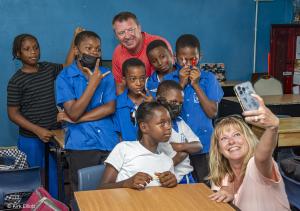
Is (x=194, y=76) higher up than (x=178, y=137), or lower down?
higher up

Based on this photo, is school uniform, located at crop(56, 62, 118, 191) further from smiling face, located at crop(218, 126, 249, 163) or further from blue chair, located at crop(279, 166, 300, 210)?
blue chair, located at crop(279, 166, 300, 210)

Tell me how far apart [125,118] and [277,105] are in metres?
3.04

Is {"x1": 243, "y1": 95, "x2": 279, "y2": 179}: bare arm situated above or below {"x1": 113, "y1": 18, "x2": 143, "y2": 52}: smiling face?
below

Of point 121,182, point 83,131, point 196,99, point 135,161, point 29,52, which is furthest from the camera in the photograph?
point 29,52

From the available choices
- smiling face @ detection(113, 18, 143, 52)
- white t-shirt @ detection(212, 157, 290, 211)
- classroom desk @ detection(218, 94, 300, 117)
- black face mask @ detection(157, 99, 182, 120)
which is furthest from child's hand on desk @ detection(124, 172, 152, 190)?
classroom desk @ detection(218, 94, 300, 117)

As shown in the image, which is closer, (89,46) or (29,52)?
(89,46)

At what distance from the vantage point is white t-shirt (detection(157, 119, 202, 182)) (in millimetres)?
2592

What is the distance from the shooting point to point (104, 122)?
2.75 meters

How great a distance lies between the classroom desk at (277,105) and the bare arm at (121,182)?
324 cm

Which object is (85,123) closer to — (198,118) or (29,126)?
(198,118)

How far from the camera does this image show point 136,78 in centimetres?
269

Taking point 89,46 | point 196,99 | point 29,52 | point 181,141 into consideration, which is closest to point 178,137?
point 181,141

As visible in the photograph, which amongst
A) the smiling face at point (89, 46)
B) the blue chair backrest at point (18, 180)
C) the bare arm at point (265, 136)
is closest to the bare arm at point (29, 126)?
the blue chair backrest at point (18, 180)

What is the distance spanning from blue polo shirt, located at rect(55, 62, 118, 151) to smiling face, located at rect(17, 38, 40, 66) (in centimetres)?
107
